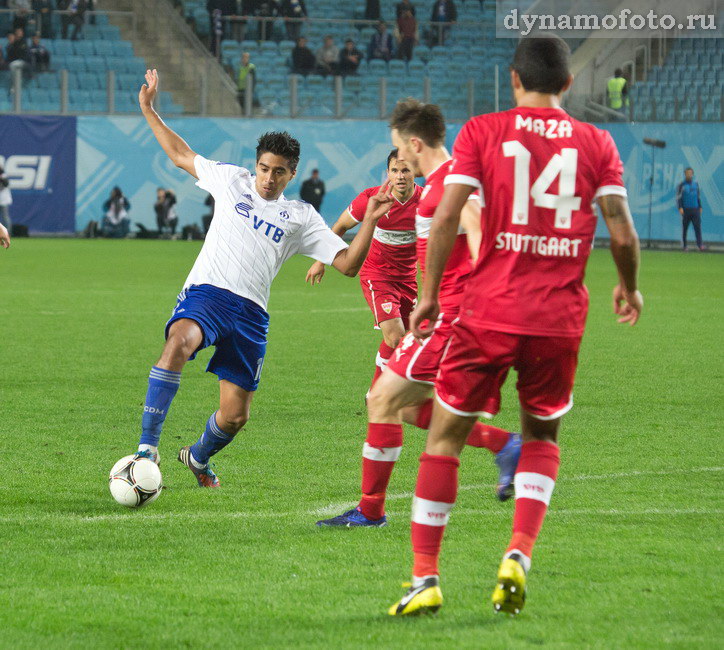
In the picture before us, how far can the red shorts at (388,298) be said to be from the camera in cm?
867

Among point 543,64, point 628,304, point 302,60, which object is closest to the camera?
point 543,64

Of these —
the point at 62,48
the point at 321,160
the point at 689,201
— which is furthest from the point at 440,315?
the point at 62,48

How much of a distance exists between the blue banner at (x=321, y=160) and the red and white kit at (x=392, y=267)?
22285mm

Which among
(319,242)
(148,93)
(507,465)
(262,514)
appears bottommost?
(262,514)

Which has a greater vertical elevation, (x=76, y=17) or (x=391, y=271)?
(x=76, y=17)

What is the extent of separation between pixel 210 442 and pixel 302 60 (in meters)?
28.7

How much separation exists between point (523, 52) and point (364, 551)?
6.95 feet

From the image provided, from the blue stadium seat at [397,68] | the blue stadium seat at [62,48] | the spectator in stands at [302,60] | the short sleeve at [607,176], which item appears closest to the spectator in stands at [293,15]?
the spectator in stands at [302,60]

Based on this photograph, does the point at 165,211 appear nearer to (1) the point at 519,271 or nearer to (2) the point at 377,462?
(2) the point at 377,462

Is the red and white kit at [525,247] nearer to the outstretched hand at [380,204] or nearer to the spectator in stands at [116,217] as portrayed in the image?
the outstretched hand at [380,204]

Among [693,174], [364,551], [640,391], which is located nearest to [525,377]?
[364,551]

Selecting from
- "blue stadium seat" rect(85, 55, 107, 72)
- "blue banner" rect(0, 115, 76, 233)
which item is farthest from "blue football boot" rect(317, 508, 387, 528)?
"blue stadium seat" rect(85, 55, 107, 72)

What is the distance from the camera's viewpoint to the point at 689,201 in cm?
2902

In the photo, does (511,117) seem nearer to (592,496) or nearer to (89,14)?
(592,496)
